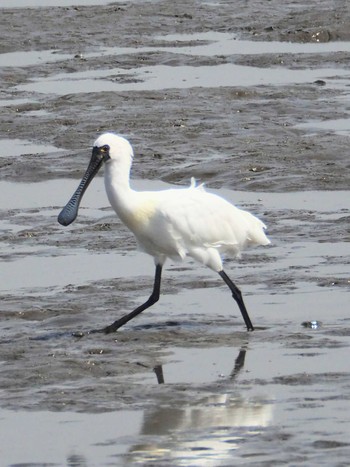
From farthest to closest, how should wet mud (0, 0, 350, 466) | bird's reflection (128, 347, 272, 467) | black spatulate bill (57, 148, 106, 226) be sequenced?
black spatulate bill (57, 148, 106, 226), wet mud (0, 0, 350, 466), bird's reflection (128, 347, 272, 467)

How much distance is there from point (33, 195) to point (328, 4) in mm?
10393

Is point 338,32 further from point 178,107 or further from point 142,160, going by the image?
point 142,160

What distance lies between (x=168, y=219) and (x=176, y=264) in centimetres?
178

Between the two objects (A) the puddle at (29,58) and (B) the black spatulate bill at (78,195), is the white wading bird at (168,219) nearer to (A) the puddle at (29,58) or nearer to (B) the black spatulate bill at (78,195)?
(B) the black spatulate bill at (78,195)

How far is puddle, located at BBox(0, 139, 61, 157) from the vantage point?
15.9 meters

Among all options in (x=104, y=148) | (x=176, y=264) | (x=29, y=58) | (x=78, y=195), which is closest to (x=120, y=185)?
(x=104, y=148)

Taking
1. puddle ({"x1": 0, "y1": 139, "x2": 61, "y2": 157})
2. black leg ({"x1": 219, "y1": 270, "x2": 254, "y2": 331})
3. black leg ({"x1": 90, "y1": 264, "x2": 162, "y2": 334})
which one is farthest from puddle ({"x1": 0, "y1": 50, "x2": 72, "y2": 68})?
black leg ({"x1": 219, "y1": 270, "x2": 254, "y2": 331})

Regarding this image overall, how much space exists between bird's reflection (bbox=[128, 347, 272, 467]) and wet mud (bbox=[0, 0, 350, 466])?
16mm

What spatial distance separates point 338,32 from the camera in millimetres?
21953

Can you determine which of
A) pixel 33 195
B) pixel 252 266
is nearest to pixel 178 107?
pixel 33 195

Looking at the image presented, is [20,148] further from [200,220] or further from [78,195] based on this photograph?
[200,220]

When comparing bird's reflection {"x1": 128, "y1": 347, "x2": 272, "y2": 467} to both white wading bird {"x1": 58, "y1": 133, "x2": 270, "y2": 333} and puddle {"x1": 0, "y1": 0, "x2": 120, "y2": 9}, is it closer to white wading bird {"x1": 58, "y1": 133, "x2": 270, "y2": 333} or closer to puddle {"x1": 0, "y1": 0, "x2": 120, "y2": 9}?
white wading bird {"x1": 58, "y1": 133, "x2": 270, "y2": 333}

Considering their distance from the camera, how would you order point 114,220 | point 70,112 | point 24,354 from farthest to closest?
point 70,112
point 114,220
point 24,354

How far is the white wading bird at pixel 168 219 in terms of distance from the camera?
10.2 meters
